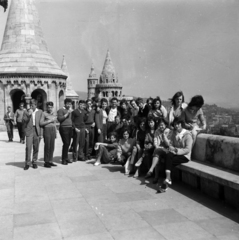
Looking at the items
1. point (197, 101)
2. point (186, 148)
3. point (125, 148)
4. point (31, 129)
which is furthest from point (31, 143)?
point (197, 101)

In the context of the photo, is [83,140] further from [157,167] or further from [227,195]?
[227,195]

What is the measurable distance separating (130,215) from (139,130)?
9.48ft

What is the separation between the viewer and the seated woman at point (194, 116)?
6000 millimetres

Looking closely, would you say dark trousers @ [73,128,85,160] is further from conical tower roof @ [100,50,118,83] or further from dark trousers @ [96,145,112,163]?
conical tower roof @ [100,50,118,83]

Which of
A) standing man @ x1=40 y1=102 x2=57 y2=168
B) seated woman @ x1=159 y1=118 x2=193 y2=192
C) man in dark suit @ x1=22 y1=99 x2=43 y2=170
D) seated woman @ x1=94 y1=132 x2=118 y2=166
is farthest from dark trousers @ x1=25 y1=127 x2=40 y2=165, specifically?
seated woman @ x1=159 y1=118 x2=193 y2=192

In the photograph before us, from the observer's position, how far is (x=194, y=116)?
6164 millimetres

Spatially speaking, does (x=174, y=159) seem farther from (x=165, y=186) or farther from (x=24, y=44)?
(x=24, y=44)

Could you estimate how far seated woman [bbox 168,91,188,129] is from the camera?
6.49m

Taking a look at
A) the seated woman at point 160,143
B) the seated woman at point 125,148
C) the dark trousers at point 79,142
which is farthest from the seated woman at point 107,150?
the seated woman at point 160,143

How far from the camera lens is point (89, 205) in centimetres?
469

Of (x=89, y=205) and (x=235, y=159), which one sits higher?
(x=235, y=159)

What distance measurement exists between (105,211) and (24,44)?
838 inches

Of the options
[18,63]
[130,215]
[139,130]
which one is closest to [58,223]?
[130,215]

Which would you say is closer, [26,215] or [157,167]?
[26,215]
